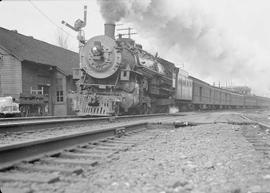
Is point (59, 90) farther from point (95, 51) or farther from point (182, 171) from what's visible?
point (182, 171)

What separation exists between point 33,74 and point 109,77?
11151 mm

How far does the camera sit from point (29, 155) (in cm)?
402

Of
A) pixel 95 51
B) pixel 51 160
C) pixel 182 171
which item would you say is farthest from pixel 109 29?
pixel 182 171

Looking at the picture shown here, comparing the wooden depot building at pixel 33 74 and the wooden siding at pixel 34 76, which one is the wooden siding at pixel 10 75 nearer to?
the wooden depot building at pixel 33 74

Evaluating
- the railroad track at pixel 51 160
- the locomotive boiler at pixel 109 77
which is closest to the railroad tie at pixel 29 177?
the railroad track at pixel 51 160

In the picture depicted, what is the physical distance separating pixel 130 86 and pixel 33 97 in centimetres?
882

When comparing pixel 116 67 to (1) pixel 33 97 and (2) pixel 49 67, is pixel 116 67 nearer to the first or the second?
(1) pixel 33 97

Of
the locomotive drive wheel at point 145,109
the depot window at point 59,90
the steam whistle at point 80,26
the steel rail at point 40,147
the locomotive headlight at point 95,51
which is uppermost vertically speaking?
the steam whistle at point 80,26

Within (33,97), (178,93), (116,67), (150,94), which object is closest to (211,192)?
(116,67)

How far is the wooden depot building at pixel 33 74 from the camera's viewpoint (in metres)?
20.8

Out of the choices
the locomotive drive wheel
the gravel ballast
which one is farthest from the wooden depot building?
the gravel ballast

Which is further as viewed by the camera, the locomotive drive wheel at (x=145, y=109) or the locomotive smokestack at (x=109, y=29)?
the locomotive drive wheel at (x=145, y=109)

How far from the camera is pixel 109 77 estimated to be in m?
13.7

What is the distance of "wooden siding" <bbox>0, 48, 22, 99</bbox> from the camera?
71.3 ft
